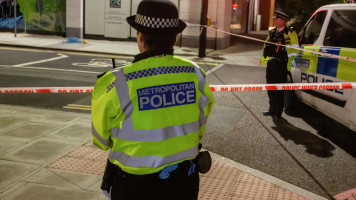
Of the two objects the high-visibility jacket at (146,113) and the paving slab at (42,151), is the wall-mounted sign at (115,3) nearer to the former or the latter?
the paving slab at (42,151)

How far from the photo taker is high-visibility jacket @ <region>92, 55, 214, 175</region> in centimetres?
233

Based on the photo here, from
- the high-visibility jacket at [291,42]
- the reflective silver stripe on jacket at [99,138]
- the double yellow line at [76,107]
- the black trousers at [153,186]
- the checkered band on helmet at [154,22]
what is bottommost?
the double yellow line at [76,107]

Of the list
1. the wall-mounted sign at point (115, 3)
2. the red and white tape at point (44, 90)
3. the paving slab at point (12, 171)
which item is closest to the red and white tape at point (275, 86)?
the red and white tape at point (44, 90)

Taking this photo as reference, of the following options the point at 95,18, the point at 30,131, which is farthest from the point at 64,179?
the point at 95,18

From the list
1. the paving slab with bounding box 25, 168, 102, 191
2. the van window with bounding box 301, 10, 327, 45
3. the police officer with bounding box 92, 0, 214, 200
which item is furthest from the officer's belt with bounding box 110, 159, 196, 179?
the van window with bounding box 301, 10, 327, 45

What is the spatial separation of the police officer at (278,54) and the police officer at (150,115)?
5.19 meters

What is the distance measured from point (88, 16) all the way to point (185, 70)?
1818 centimetres

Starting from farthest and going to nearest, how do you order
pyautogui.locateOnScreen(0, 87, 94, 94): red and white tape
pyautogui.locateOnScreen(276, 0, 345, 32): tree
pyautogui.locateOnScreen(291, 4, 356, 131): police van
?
pyautogui.locateOnScreen(276, 0, 345, 32): tree, pyautogui.locateOnScreen(291, 4, 356, 131): police van, pyautogui.locateOnScreen(0, 87, 94, 94): red and white tape

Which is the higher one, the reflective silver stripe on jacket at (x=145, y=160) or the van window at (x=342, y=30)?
the van window at (x=342, y=30)

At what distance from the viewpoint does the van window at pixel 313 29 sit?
7234mm

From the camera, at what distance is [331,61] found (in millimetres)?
6344

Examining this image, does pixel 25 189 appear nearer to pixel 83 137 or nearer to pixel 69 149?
pixel 69 149

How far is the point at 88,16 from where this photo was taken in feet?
65.0

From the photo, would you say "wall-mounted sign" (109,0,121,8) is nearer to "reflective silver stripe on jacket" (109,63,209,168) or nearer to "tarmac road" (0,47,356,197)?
"tarmac road" (0,47,356,197)
